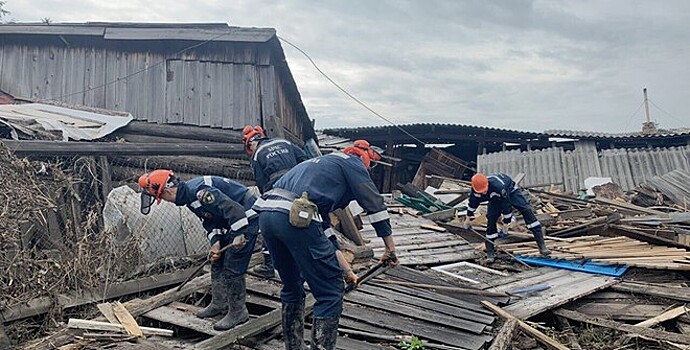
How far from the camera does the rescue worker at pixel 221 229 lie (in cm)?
461

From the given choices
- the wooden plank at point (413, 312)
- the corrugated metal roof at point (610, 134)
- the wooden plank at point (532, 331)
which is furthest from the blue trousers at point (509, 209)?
the corrugated metal roof at point (610, 134)

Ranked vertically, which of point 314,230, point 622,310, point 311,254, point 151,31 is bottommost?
point 622,310

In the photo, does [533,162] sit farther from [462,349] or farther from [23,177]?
[23,177]

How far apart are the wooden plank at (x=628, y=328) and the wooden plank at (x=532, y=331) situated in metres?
0.93

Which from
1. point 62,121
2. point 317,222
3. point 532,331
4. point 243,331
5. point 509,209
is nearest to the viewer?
point 317,222

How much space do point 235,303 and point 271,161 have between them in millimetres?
1797

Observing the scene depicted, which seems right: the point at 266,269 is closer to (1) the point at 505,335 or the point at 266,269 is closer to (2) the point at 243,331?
(2) the point at 243,331

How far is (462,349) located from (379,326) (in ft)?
2.50

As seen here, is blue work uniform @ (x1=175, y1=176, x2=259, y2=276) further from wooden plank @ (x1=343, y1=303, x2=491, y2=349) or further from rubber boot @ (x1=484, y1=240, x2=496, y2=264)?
rubber boot @ (x1=484, y1=240, x2=496, y2=264)

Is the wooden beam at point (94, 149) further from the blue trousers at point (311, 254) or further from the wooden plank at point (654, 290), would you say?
the wooden plank at point (654, 290)

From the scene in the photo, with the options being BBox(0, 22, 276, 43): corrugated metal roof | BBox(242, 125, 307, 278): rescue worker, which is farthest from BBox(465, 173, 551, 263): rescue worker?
BBox(0, 22, 276, 43): corrugated metal roof

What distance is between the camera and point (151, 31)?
9719 mm

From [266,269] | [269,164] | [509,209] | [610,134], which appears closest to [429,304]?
[266,269]

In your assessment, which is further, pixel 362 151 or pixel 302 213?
pixel 362 151
